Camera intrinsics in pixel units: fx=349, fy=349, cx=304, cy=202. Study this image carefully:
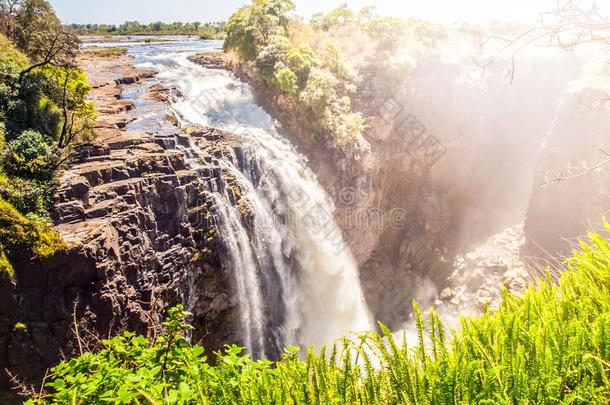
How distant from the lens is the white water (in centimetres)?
1445

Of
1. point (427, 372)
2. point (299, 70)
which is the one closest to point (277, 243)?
point (299, 70)

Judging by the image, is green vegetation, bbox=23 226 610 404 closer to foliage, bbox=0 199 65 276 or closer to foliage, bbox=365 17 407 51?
foliage, bbox=0 199 65 276

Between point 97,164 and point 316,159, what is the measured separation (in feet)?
38.5

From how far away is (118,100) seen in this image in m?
18.3

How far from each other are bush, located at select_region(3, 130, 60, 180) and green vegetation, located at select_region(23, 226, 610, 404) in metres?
9.55

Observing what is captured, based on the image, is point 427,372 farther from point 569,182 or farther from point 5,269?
point 569,182

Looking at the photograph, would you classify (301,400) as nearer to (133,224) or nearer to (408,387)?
(408,387)

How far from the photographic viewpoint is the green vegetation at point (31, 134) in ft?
29.8

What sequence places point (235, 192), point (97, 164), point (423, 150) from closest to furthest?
1. point (97, 164)
2. point (235, 192)
3. point (423, 150)

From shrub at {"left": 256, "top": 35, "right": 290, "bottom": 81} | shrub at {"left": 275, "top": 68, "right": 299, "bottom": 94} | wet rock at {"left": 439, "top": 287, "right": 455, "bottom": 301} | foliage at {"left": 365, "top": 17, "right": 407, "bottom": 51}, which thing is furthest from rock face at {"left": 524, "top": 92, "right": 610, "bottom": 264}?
shrub at {"left": 256, "top": 35, "right": 290, "bottom": 81}

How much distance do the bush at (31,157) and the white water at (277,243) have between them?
5475mm

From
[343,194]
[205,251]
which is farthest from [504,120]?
[205,251]

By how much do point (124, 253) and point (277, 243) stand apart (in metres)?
6.96

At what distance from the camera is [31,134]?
1103cm
